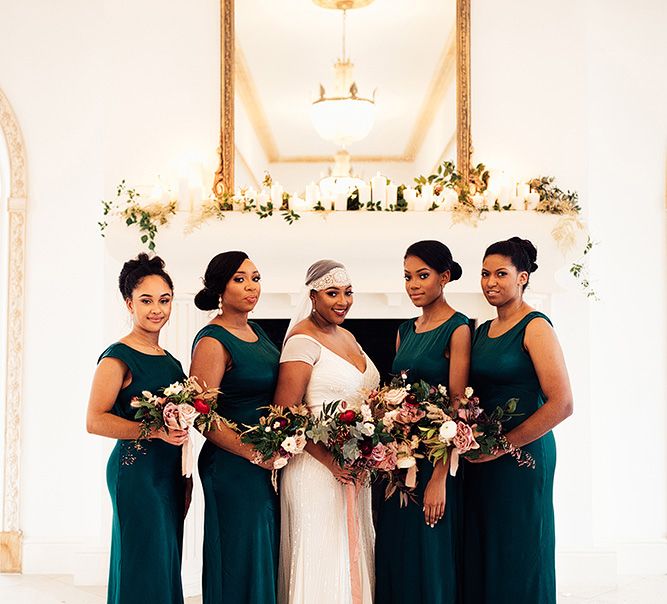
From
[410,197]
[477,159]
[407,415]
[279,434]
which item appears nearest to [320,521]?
[279,434]

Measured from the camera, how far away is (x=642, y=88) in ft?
16.5

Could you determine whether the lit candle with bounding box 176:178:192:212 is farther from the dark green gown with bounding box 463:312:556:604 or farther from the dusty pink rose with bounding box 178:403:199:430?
the dark green gown with bounding box 463:312:556:604

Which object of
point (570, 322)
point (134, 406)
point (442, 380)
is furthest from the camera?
point (570, 322)

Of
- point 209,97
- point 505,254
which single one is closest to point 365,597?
point 505,254

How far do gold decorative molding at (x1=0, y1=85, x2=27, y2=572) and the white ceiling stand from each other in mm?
1514

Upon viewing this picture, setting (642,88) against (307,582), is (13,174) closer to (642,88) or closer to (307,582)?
(307,582)

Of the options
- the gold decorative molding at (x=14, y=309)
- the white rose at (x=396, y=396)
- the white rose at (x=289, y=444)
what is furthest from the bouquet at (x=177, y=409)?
the gold decorative molding at (x=14, y=309)

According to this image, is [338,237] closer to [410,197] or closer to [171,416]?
[410,197]

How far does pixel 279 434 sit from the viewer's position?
292 centimetres

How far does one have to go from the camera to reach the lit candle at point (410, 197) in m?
4.55

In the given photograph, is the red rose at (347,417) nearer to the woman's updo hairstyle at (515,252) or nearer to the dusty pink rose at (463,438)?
the dusty pink rose at (463,438)

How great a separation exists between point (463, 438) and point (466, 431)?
0.09ft

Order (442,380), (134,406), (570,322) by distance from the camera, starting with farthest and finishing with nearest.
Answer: (570,322)
(442,380)
(134,406)

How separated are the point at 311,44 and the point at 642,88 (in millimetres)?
2049
